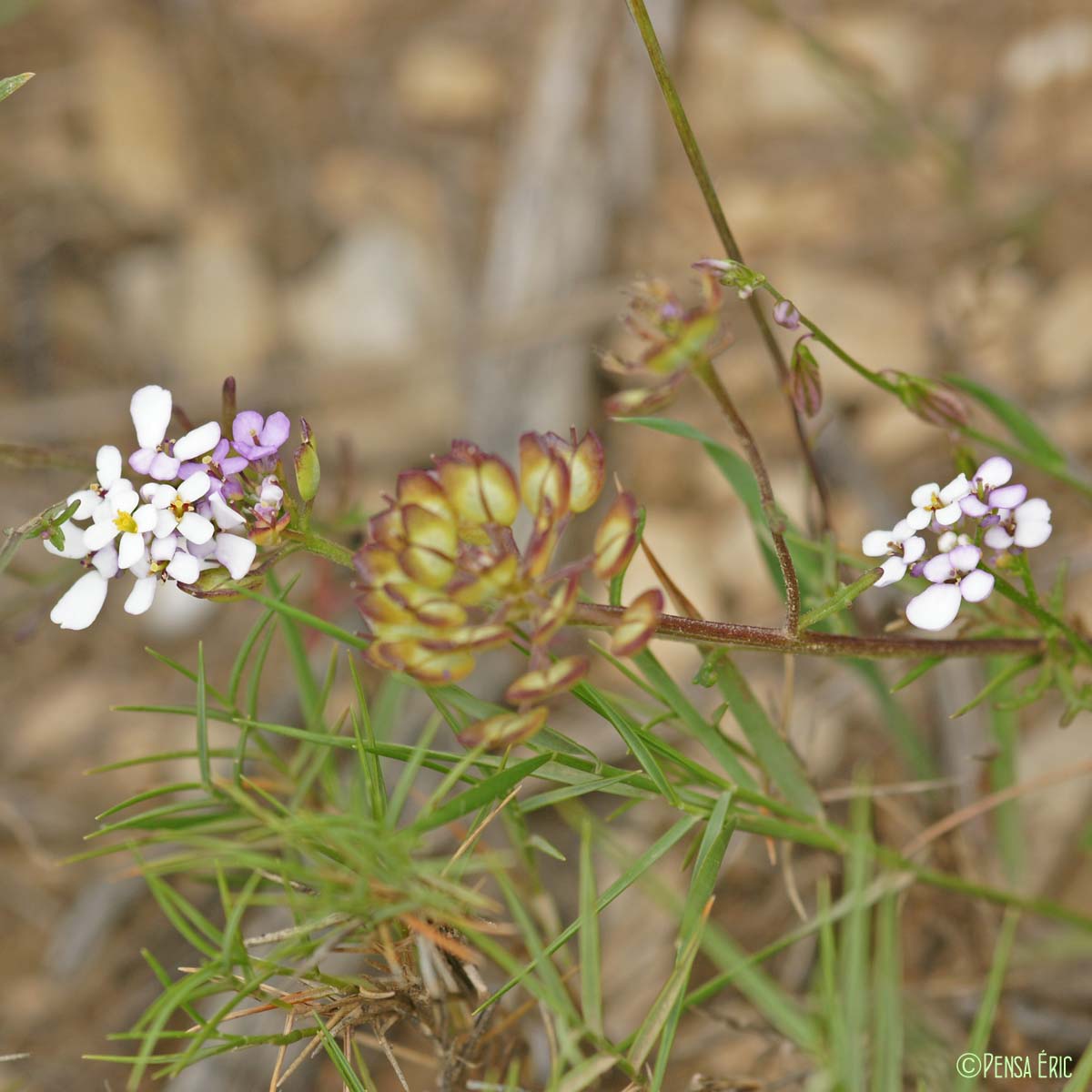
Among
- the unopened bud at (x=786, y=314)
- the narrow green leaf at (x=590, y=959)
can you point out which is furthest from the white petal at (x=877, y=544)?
the narrow green leaf at (x=590, y=959)

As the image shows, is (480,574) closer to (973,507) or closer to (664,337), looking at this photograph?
(664,337)

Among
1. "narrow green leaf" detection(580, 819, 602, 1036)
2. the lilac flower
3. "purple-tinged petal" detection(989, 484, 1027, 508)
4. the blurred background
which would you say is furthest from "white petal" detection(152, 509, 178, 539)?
the blurred background

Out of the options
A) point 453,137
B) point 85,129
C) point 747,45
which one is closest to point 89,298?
point 85,129

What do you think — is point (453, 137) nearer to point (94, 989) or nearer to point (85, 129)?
point (85, 129)

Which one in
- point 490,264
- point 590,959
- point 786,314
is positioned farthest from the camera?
point 490,264

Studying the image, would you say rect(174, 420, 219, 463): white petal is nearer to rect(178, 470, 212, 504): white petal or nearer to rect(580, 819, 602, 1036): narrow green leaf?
rect(178, 470, 212, 504): white petal

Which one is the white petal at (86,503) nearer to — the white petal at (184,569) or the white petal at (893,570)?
the white petal at (184,569)

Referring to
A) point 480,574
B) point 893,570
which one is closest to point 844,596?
point 893,570
